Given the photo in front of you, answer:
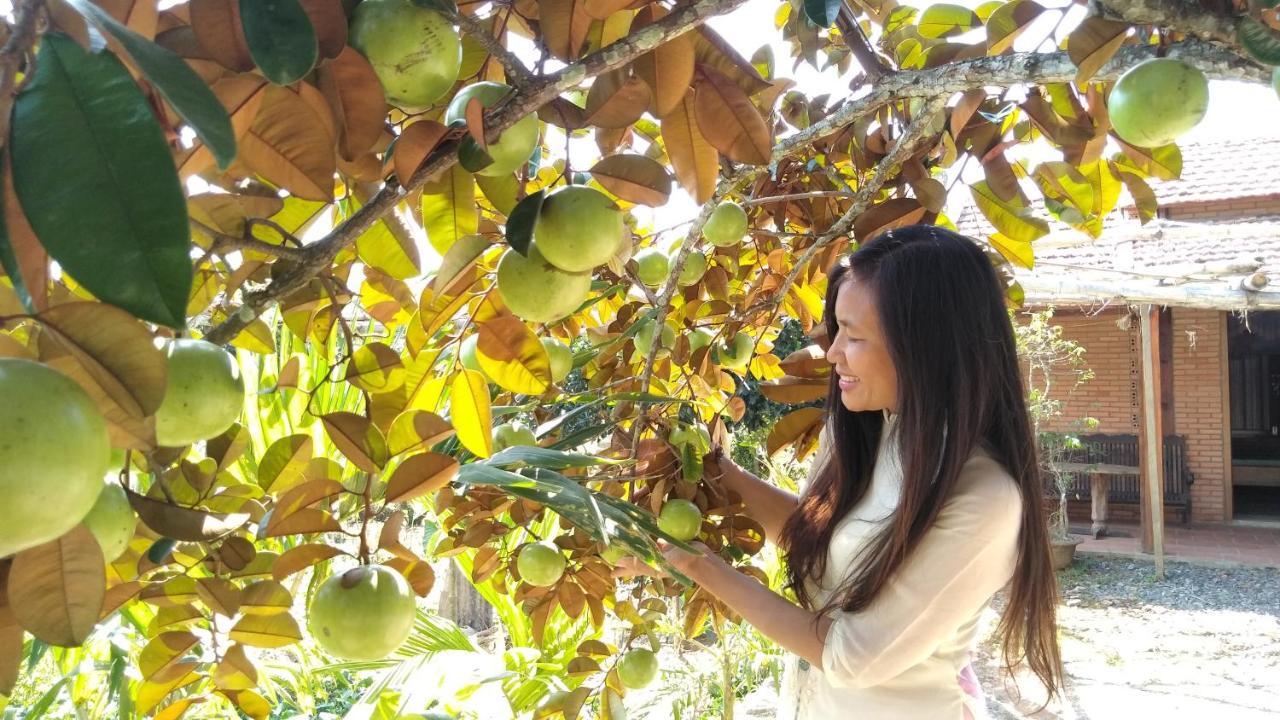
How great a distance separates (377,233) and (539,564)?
2.01 feet

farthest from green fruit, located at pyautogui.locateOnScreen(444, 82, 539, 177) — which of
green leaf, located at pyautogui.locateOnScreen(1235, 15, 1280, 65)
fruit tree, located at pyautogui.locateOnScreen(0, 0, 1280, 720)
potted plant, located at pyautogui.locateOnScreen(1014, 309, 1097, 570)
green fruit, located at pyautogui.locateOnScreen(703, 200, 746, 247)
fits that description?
potted plant, located at pyautogui.locateOnScreen(1014, 309, 1097, 570)

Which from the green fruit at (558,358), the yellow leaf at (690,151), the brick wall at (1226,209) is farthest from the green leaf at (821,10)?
the brick wall at (1226,209)

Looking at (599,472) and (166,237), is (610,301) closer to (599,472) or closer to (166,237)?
(599,472)

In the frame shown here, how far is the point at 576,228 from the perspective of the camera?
61 centimetres

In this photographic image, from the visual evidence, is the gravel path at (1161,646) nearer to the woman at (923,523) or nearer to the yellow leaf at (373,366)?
the woman at (923,523)

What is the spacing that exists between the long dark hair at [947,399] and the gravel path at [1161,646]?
7.60ft

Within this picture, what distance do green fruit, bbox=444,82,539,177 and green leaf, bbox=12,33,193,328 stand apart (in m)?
0.28

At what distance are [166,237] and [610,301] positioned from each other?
1743 mm

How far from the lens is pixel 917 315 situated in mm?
1383

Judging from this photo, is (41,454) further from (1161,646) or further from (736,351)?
(1161,646)

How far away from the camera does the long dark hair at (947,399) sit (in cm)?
133

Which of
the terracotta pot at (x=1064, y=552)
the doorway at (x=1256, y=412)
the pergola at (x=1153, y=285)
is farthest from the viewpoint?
the doorway at (x=1256, y=412)

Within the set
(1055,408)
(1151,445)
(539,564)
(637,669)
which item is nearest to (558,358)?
(539,564)

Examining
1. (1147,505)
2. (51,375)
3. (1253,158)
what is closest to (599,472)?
(51,375)
